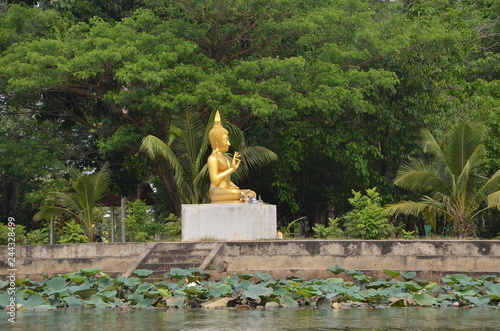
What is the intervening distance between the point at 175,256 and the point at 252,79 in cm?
574

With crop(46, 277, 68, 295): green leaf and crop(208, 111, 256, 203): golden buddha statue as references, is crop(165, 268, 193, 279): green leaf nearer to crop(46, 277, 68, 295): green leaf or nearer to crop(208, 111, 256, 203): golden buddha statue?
crop(46, 277, 68, 295): green leaf

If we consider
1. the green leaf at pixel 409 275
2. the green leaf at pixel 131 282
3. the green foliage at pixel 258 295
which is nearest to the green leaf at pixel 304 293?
the green foliage at pixel 258 295

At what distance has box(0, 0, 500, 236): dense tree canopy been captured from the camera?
1772 cm

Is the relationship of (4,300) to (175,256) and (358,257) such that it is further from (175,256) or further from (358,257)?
(358,257)

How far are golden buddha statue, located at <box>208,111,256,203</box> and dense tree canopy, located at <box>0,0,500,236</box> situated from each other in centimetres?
153

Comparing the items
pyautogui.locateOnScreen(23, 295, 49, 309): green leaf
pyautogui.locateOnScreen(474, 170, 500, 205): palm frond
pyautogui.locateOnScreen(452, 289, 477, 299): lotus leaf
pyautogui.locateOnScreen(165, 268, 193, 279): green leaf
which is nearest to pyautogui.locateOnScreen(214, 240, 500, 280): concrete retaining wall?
pyautogui.locateOnScreen(165, 268, 193, 279): green leaf

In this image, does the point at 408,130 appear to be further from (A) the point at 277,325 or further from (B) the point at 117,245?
(A) the point at 277,325

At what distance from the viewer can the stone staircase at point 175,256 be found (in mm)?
13703

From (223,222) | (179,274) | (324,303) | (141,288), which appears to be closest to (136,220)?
(223,222)

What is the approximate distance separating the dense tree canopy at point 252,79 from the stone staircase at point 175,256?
3985 mm

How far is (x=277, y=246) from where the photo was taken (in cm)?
1385

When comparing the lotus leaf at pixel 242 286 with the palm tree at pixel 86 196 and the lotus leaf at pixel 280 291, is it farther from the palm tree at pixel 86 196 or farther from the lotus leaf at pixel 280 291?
the palm tree at pixel 86 196

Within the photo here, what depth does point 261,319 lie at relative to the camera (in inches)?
355

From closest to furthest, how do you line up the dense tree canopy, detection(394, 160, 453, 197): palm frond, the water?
the water < detection(394, 160, 453, 197): palm frond < the dense tree canopy
